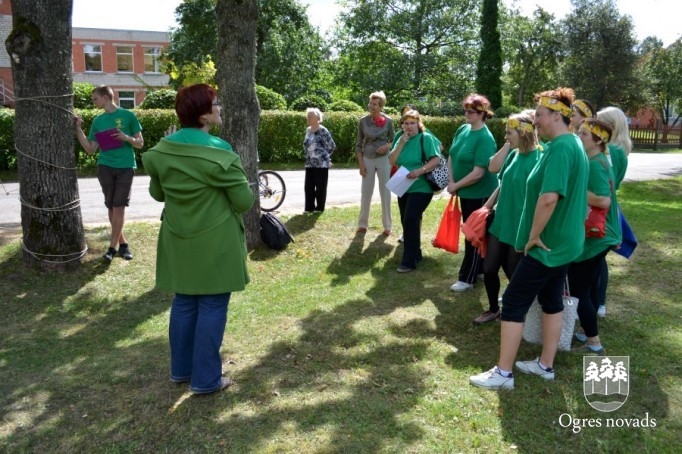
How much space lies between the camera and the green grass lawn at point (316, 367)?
3.33m

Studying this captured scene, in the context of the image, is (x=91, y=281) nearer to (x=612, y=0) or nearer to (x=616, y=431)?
(x=616, y=431)

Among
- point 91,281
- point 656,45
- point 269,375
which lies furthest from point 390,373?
point 656,45

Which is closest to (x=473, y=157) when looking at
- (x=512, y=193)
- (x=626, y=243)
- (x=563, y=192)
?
(x=512, y=193)

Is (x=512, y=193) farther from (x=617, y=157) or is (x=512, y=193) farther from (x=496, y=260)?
(x=617, y=157)

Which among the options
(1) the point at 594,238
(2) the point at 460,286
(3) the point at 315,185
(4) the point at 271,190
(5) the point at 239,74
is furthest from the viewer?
(4) the point at 271,190

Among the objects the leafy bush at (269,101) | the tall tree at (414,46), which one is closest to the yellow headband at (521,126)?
the leafy bush at (269,101)

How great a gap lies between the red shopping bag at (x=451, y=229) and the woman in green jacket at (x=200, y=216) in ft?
10.0

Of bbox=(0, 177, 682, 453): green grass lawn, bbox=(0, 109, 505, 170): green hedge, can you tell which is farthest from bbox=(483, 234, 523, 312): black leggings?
bbox=(0, 109, 505, 170): green hedge

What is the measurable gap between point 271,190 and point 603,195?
276 inches

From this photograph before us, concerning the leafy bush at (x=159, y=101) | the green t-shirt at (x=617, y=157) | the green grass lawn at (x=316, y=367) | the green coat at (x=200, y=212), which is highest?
the leafy bush at (x=159, y=101)

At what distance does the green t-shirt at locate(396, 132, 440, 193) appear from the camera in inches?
254

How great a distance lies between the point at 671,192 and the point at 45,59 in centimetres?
1300

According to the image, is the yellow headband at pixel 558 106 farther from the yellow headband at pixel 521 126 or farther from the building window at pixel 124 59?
the building window at pixel 124 59

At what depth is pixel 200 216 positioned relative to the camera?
343 centimetres
